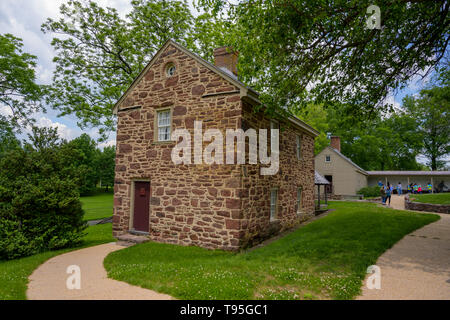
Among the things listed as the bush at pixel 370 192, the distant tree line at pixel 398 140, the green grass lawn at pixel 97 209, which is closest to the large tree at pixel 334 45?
the green grass lawn at pixel 97 209

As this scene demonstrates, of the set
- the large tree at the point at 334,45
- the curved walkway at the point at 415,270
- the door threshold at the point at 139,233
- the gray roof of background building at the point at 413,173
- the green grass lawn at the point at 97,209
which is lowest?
the green grass lawn at the point at 97,209

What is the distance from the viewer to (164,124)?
36.3ft

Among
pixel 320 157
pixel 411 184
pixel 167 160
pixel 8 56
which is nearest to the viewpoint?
pixel 167 160

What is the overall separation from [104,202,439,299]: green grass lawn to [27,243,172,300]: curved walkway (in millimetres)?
277

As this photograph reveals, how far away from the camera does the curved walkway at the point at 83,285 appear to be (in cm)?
540

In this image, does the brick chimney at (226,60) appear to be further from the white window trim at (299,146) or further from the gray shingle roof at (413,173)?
the gray shingle roof at (413,173)

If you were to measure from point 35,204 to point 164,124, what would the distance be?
568 cm

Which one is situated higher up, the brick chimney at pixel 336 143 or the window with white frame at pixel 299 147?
the brick chimney at pixel 336 143

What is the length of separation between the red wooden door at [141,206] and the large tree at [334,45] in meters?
6.47

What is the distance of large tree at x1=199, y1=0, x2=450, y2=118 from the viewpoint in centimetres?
743

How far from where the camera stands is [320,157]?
31672 mm

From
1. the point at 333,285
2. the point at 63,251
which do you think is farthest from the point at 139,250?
the point at 333,285
